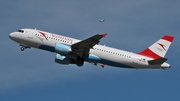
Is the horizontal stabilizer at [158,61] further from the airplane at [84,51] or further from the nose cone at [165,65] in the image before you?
the nose cone at [165,65]

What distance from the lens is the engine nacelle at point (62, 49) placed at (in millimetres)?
82250

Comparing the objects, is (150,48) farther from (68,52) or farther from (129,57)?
(68,52)

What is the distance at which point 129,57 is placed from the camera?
279ft

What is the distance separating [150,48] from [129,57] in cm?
549

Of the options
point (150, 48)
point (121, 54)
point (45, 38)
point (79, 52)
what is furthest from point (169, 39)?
point (45, 38)

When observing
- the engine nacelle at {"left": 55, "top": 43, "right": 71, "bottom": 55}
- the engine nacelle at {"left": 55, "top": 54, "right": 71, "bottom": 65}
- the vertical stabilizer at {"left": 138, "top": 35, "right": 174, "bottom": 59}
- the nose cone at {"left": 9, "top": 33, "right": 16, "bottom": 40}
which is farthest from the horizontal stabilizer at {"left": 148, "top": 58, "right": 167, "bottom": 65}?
the nose cone at {"left": 9, "top": 33, "right": 16, "bottom": 40}

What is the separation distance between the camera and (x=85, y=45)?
82938 millimetres

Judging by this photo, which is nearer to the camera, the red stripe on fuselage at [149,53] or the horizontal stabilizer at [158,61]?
the horizontal stabilizer at [158,61]

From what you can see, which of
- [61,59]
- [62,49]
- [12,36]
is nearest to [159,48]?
[61,59]

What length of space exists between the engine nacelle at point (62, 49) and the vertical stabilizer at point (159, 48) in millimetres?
14045

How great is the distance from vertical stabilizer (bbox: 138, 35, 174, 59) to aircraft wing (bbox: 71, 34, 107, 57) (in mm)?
10228

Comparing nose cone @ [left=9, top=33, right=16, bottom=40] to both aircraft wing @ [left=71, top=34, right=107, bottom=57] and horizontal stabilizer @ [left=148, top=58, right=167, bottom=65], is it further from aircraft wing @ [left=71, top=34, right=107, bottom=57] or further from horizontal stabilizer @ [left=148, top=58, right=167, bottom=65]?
horizontal stabilizer @ [left=148, top=58, right=167, bottom=65]

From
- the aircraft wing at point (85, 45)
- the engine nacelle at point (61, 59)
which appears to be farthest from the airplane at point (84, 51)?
the engine nacelle at point (61, 59)

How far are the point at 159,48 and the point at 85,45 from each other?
1481cm
